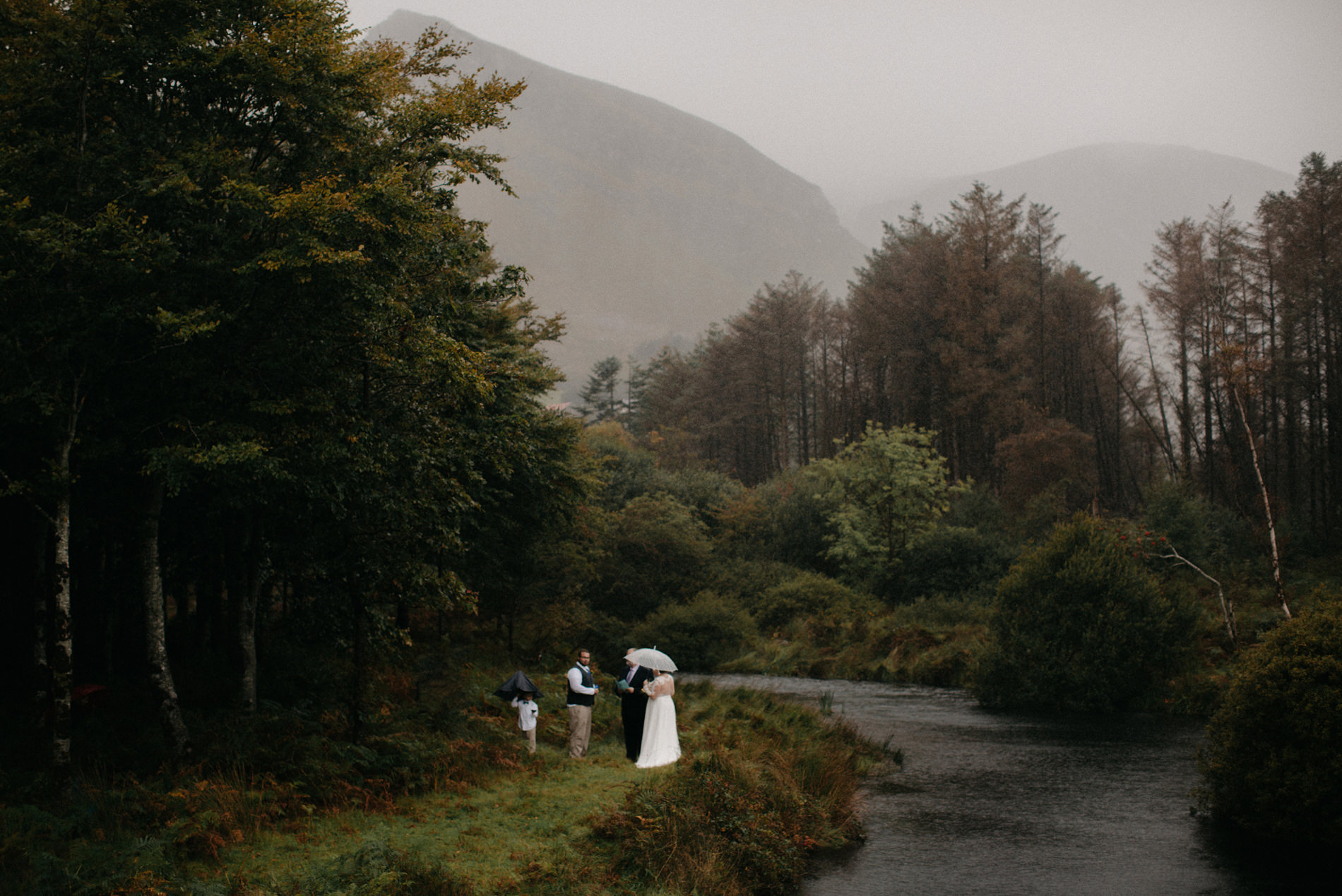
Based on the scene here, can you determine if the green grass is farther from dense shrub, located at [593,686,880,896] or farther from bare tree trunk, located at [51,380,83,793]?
bare tree trunk, located at [51,380,83,793]

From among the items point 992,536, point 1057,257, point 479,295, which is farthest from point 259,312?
point 1057,257

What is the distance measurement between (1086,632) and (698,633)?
17.3m

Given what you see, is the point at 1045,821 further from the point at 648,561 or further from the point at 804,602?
the point at 648,561

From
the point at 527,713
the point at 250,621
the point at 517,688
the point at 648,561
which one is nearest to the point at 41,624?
the point at 250,621

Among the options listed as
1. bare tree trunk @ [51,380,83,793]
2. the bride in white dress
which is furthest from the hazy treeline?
bare tree trunk @ [51,380,83,793]

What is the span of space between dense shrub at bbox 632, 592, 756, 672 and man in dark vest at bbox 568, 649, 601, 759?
2320cm

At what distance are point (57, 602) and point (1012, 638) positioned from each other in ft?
84.3

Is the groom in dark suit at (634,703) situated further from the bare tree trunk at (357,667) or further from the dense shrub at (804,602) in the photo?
the dense shrub at (804,602)

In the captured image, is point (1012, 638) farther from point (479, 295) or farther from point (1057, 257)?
point (1057, 257)

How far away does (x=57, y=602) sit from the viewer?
906 cm

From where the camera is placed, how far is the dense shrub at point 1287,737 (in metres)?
12.7

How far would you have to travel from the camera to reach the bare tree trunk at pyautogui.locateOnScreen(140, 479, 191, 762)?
11266mm

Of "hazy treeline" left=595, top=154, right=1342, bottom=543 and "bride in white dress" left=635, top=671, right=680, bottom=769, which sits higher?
"hazy treeline" left=595, top=154, right=1342, bottom=543

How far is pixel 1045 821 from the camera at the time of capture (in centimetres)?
1471
